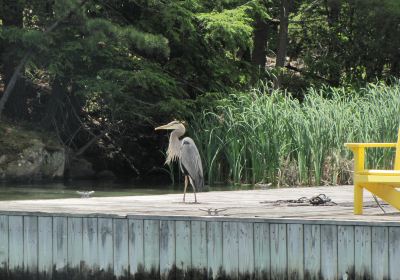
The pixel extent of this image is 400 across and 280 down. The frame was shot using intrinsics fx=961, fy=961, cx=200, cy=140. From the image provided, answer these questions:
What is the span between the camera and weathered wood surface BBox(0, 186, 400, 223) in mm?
7938

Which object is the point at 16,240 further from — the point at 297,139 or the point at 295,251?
the point at 297,139

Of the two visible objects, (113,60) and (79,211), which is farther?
(113,60)

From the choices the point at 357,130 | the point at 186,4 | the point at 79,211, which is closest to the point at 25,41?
the point at 186,4

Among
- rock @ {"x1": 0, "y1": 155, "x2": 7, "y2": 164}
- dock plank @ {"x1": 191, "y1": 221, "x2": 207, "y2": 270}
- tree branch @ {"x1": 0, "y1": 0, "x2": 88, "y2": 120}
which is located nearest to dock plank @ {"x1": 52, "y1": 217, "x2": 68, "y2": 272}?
dock plank @ {"x1": 191, "y1": 221, "x2": 207, "y2": 270}

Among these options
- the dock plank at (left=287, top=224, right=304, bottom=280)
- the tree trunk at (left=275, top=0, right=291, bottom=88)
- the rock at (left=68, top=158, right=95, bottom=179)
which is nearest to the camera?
the dock plank at (left=287, top=224, right=304, bottom=280)

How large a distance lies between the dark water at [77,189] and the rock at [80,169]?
163 cm

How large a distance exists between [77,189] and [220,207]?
25.1ft

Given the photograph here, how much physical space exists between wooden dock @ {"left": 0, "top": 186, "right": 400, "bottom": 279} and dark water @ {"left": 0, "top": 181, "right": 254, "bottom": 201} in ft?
18.3

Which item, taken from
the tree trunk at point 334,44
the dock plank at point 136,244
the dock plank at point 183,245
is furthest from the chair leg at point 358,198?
the tree trunk at point 334,44

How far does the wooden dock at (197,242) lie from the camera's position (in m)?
7.11

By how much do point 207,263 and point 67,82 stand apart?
43.4 ft

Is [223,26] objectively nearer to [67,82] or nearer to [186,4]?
[186,4]

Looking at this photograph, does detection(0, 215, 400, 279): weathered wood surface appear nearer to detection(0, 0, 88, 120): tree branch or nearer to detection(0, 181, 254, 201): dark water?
detection(0, 181, 254, 201): dark water

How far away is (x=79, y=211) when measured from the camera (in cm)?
837
